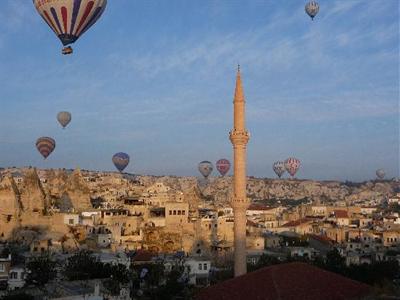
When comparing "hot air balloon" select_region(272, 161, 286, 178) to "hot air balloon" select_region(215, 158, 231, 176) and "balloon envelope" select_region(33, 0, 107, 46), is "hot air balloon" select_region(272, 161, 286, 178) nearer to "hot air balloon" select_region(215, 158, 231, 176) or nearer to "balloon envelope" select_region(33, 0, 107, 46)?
"hot air balloon" select_region(215, 158, 231, 176)

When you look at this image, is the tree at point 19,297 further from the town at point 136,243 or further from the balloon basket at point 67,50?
the balloon basket at point 67,50

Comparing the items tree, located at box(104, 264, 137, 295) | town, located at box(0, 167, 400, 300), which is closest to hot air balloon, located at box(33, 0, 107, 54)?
tree, located at box(104, 264, 137, 295)

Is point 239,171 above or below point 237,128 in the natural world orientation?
below

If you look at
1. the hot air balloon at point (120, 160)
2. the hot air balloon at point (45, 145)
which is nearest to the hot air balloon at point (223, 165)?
the hot air balloon at point (120, 160)

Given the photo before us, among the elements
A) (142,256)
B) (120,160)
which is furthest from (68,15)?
(120,160)

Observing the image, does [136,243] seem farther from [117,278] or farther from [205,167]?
[205,167]

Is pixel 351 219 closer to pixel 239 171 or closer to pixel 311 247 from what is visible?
pixel 311 247

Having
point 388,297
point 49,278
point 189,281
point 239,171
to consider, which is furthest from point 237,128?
point 388,297
